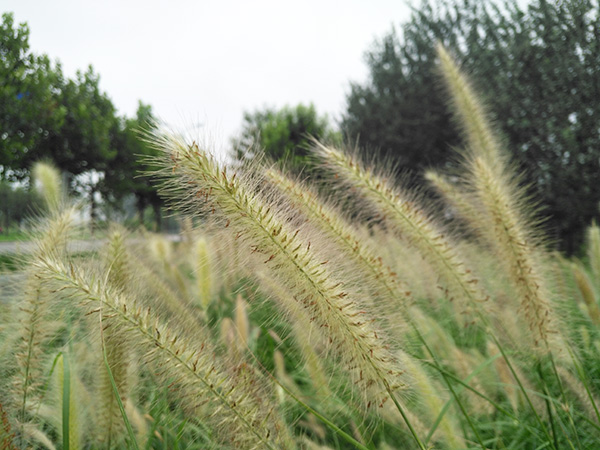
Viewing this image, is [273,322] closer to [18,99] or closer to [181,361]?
[181,361]

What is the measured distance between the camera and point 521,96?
34.7ft

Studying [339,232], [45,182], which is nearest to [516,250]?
[339,232]

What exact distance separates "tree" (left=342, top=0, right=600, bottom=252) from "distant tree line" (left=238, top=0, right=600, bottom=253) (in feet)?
0.08

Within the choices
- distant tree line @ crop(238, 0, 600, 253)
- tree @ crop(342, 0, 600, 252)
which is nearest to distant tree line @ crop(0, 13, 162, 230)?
distant tree line @ crop(238, 0, 600, 253)

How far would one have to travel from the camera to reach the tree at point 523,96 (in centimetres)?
894

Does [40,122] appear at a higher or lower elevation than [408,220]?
higher

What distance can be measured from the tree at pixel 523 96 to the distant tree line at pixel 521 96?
25 mm

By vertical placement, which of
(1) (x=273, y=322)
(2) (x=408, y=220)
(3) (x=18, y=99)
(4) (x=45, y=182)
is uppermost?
(3) (x=18, y=99)

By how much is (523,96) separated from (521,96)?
48mm

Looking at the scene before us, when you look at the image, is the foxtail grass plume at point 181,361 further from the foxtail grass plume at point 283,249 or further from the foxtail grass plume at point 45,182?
the foxtail grass plume at point 45,182

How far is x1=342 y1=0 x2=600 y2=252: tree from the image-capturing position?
8.94 meters

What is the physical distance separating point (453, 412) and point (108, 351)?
142 cm

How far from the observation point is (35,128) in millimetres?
4445

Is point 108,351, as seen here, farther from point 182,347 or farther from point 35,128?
point 35,128
